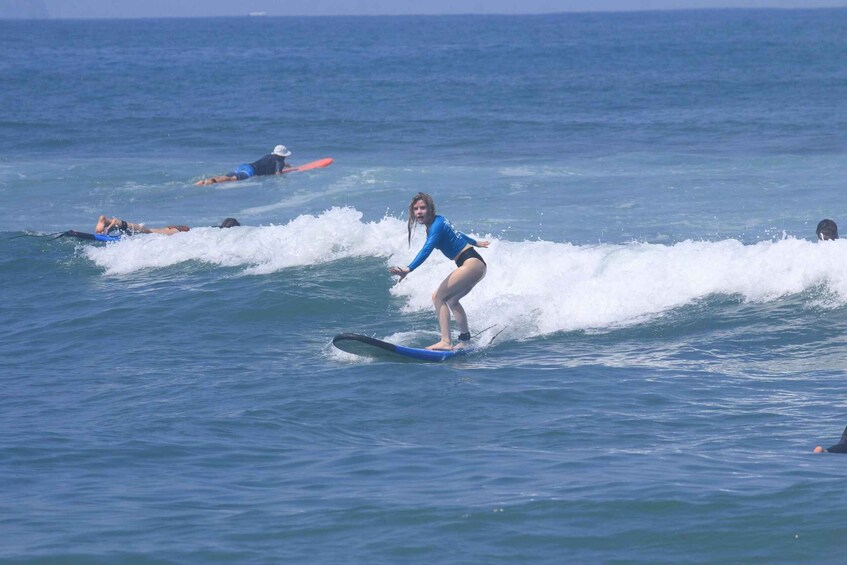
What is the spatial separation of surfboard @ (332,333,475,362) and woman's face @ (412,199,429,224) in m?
1.23

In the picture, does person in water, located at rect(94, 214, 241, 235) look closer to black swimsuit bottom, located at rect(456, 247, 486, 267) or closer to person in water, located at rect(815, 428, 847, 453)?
black swimsuit bottom, located at rect(456, 247, 486, 267)

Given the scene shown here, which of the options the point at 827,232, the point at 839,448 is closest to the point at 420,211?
the point at 839,448

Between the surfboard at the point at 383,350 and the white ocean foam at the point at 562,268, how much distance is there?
1.54 meters

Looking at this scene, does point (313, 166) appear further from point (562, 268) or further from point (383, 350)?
point (383, 350)

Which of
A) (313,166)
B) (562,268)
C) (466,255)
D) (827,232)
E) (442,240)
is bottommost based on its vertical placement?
(562,268)

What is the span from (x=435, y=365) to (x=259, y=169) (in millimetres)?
16940

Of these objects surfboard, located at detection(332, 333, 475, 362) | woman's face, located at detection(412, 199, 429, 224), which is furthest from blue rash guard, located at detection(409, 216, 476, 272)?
surfboard, located at detection(332, 333, 475, 362)

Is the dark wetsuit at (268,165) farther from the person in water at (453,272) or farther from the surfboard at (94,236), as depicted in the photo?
the person in water at (453,272)

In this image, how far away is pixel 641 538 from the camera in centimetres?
707

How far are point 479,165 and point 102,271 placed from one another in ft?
42.5

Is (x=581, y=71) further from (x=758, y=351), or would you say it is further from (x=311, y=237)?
(x=758, y=351)

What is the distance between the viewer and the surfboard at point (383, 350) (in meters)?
11.7

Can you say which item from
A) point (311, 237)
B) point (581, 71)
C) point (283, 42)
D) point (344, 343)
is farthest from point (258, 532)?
point (283, 42)

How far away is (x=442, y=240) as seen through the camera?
38.5ft
